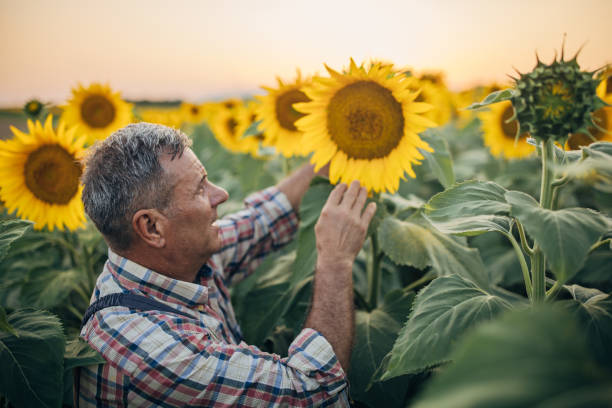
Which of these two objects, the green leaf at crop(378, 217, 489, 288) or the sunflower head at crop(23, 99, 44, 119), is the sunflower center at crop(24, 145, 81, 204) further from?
the green leaf at crop(378, 217, 489, 288)

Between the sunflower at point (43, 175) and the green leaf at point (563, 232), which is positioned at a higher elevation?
the sunflower at point (43, 175)

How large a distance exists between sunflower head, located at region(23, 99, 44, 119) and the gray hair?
1789mm

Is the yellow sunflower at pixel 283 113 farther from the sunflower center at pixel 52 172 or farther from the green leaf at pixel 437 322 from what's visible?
the green leaf at pixel 437 322

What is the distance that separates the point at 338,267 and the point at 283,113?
1171mm

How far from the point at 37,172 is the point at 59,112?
1.94 meters

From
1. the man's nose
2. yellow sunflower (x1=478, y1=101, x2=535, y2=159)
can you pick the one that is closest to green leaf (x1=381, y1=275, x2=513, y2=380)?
the man's nose

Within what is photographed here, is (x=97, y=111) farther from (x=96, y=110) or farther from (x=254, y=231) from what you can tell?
(x=254, y=231)

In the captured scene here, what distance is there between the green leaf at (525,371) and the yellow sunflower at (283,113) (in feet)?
6.54

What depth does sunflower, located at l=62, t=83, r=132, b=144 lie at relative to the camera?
381 cm

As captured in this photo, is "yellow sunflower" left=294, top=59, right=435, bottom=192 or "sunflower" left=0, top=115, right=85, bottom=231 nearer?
"yellow sunflower" left=294, top=59, right=435, bottom=192

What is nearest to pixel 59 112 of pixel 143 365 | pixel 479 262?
pixel 143 365

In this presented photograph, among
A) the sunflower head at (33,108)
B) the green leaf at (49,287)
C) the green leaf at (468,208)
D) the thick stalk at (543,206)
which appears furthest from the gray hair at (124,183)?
the sunflower head at (33,108)

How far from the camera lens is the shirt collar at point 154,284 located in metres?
1.77

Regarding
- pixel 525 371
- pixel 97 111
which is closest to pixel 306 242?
pixel 525 371
